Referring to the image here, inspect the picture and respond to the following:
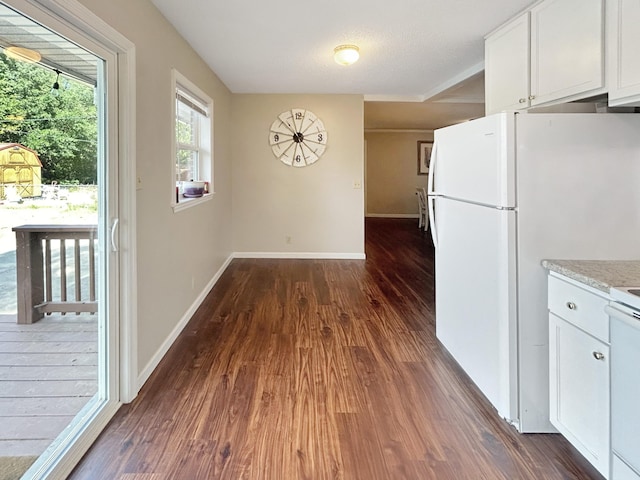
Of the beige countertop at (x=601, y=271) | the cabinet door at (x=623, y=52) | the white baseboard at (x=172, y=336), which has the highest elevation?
the cabinet door at (x=623, y=52)

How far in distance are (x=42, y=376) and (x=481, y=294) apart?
2.14 metres

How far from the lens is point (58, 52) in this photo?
1.71 meters

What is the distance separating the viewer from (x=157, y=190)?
2.74 metres

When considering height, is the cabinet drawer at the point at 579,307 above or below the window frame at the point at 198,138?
below

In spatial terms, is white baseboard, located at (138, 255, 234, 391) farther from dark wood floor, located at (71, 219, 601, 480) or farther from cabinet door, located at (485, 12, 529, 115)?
cabinet door, located at (485, 12, 529, 115)

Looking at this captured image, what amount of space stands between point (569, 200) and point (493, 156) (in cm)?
39

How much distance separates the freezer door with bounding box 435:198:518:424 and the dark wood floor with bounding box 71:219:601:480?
16 cm

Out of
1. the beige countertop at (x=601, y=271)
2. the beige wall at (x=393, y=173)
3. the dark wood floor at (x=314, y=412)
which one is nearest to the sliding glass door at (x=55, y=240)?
the dark wood floor at (x=314, y=412)

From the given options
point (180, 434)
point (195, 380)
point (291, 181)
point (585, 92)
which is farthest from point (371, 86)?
point (180, 434)

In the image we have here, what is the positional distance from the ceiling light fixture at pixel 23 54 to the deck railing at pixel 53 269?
0.59m

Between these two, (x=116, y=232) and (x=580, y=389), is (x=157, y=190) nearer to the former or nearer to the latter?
(x=116, y=232)

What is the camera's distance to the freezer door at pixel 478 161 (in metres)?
1.93

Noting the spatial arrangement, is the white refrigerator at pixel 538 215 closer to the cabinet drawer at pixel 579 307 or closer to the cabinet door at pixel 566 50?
the cabinet drawer at pixel 579 307

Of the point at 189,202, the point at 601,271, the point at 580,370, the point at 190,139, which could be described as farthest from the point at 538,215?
the point at 190,139
